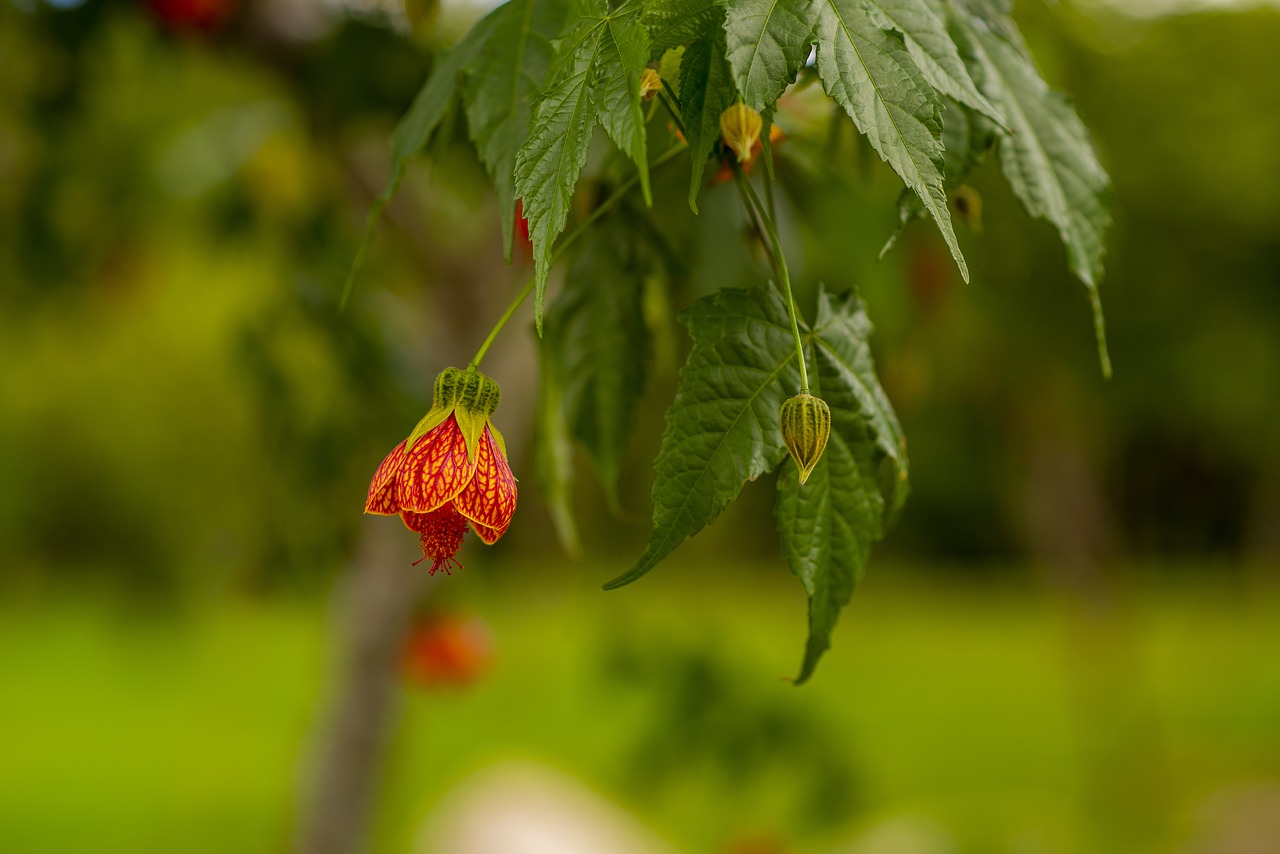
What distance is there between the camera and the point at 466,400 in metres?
0.46

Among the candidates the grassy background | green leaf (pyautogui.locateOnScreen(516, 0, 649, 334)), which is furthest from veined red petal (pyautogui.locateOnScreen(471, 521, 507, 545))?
the grassy background

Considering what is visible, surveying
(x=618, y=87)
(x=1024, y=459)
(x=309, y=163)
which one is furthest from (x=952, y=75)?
(x=1024, y=459)

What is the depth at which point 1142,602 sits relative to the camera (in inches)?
323

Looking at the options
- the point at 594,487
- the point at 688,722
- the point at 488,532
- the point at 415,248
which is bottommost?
the point at 594,487

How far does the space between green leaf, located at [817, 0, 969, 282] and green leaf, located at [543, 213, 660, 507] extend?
200 mm

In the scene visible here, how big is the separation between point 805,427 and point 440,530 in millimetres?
164

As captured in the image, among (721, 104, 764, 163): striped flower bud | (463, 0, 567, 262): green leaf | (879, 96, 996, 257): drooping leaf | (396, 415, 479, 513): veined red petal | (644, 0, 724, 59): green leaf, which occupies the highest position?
(644, 0, 724, 59): green leaf

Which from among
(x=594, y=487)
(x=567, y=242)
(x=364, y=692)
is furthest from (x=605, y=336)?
(x=594, y=487)

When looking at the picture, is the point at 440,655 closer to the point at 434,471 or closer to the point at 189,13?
the point at 189,13

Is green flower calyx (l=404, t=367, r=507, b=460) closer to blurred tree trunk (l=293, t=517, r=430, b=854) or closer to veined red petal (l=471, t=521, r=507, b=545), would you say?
veined red petal (l=471, t=521, r=507, b=545)

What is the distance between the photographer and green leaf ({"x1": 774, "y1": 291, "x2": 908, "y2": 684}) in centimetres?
42

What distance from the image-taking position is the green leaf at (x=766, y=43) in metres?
0.35

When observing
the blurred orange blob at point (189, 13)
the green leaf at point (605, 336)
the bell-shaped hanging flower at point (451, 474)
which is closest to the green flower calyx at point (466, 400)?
the bell-shaped hanging flower at point (451, 474)

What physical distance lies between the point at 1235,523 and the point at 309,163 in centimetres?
885
